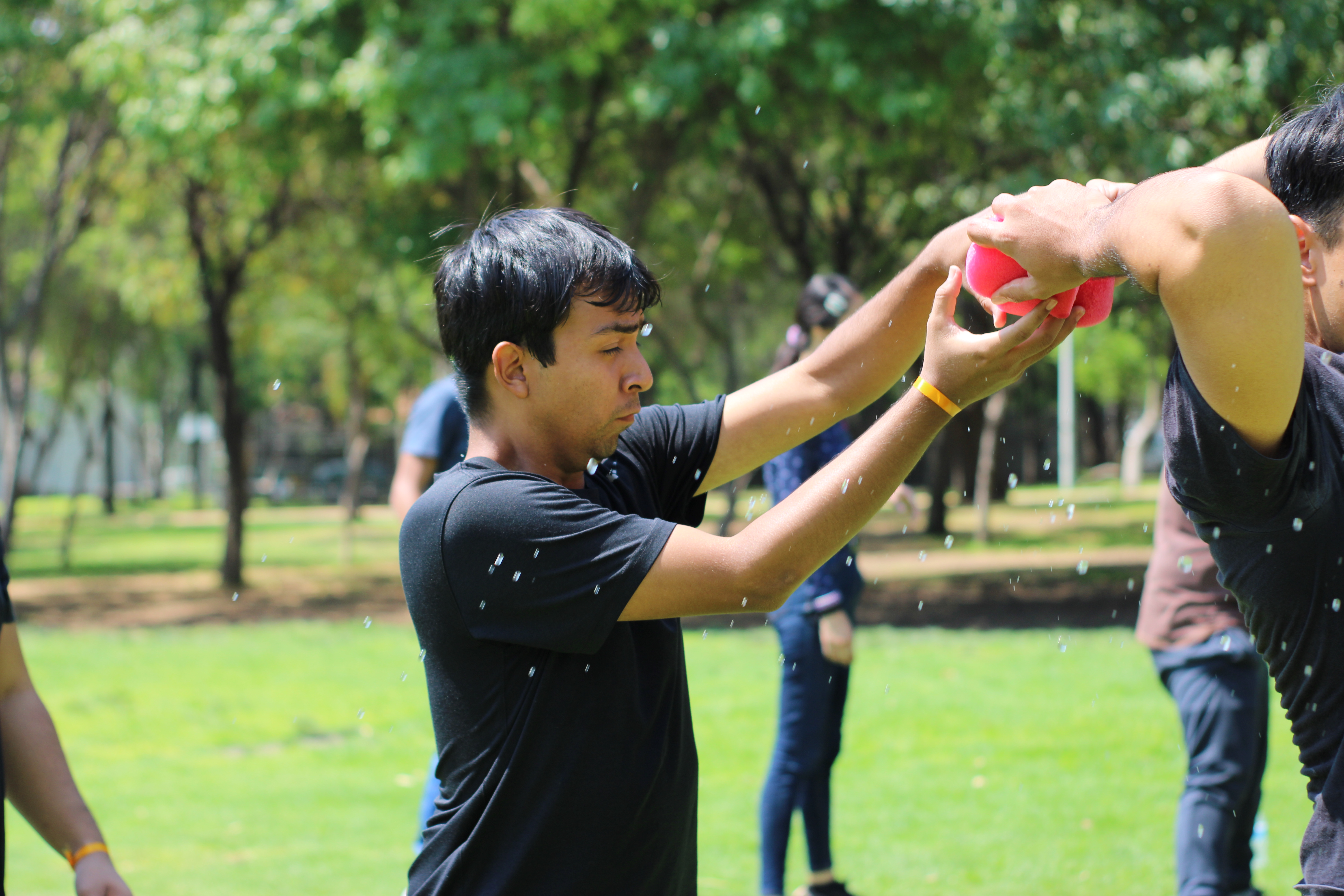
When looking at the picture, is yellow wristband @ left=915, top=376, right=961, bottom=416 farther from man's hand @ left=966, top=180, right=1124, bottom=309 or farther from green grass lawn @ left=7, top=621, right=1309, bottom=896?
green grass lawn @ left=7, top=621, right=1309, bottom=896

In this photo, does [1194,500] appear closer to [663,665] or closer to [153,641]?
[663,665]

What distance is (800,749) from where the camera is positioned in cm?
513

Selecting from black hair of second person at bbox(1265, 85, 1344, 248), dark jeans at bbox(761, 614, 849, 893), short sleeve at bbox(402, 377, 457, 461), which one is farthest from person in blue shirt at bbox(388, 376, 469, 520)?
black hair of second person at bbox(1265, 85, 1344, 248)

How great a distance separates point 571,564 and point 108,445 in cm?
4280

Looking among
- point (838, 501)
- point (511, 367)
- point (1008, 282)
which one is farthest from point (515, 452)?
point (1008, 282)

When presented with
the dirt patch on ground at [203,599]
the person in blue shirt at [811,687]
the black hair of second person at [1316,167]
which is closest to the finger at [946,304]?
the black hair of second person at [1316,167]

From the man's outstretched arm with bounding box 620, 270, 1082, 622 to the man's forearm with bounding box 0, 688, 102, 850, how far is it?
141 cm

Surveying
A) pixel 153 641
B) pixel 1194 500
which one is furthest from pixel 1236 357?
pixel 153 641

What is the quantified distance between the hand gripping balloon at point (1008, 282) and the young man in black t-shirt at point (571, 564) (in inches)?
1.5

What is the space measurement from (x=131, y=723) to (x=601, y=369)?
8.57 metres

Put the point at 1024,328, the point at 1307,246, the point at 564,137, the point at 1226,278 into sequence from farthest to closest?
the point at 564,137
the point at 1024,328
the point at 1307,246
the point at 1226,278

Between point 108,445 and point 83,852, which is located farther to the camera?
point 108,445

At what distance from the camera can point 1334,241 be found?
6.19ft

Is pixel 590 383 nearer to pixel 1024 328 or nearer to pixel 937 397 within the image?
pixel 937 397
